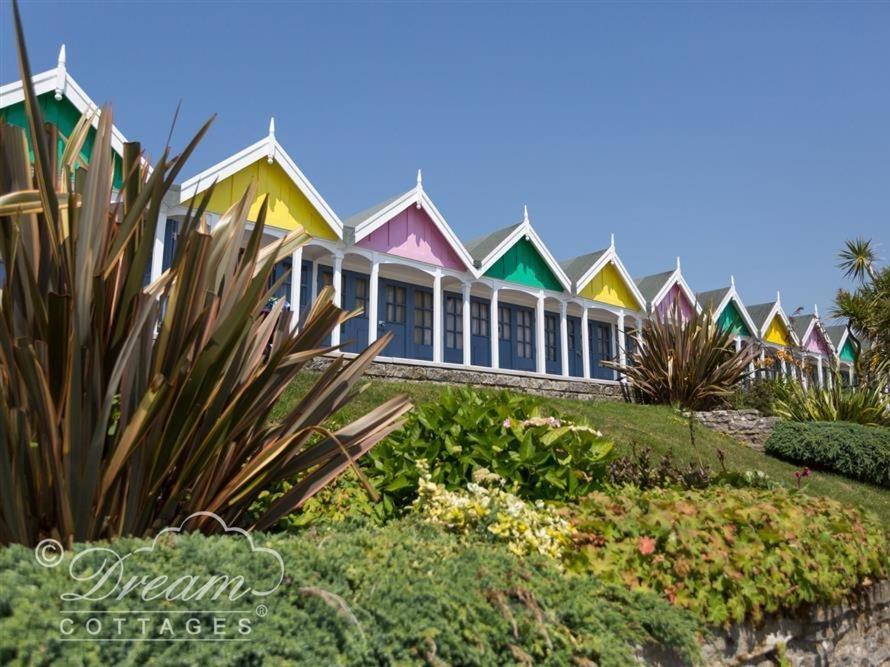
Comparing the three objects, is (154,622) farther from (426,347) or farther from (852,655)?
(426,347)

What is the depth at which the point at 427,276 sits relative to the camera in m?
18.6

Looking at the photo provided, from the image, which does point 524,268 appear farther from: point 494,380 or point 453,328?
point 494,380

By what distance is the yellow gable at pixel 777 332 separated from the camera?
29.5m

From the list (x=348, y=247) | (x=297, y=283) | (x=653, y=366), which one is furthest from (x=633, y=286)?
(x=297, y=283)

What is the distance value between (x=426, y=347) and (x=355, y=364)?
15.4 metres

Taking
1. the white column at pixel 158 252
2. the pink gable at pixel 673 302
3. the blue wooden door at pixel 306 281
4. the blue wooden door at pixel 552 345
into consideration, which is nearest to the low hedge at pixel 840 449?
the blue wooden door at pixel 552 345

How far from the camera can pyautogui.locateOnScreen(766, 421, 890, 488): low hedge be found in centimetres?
1376

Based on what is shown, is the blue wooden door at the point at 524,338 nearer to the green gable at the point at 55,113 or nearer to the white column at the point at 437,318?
the white column at the point at 437,318

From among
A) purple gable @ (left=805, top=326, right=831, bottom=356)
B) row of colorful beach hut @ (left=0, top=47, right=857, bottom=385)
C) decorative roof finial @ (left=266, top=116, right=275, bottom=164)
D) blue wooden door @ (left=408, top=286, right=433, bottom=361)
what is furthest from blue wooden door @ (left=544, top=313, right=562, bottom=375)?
purple gable @ (left=805, top=326, right=831, bottom=356)

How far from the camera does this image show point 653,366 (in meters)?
17.9

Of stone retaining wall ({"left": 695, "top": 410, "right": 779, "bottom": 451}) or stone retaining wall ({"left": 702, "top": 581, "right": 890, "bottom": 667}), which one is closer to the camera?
stone retaining wall ({"left": 702, "top": 581, "right": 890, "bottom": 667})

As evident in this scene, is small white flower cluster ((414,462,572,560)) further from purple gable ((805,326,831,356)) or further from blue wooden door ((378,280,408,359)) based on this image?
purple gable ((805,326,831,356))
